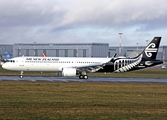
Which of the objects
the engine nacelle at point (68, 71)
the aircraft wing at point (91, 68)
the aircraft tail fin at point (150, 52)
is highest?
the aircraft tail fin at point (150, 52)

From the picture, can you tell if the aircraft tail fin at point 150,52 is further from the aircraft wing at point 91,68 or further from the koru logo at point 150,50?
the aircraft wing at point 91,68

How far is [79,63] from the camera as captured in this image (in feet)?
169

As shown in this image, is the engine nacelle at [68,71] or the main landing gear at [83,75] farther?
the main landing gear at [83,75]

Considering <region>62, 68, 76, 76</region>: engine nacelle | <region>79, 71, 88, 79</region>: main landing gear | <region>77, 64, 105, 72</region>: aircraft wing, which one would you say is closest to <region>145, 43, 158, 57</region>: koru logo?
<region>77, 64, 105, 72</region>: aircraft wing

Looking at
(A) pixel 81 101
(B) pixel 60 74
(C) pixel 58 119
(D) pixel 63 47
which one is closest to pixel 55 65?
(B) pixel 60 74

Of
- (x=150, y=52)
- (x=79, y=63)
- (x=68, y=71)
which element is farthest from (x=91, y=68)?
(x=150, y=52)

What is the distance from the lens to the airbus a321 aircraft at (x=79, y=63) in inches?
1959

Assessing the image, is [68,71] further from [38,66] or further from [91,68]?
[38,66]

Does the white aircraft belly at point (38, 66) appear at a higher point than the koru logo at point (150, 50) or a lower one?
lower

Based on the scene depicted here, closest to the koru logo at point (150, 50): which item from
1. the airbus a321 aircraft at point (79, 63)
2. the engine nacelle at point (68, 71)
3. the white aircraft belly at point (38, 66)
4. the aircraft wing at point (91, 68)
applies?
the airbus a321 aircraft at point (79, 63)

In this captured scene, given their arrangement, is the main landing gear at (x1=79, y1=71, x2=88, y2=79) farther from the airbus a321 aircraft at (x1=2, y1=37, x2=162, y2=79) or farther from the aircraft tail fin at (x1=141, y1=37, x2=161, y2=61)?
the aircraft tail fin at (x1=141, y1=37, x2=161, y2=61)

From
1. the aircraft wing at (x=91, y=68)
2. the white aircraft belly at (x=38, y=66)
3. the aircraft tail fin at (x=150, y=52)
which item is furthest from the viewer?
the aircraft tail fin at (x=150, y=52)

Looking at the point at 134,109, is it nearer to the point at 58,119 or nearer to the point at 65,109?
the point at 65,109

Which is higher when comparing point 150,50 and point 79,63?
point 150,50
